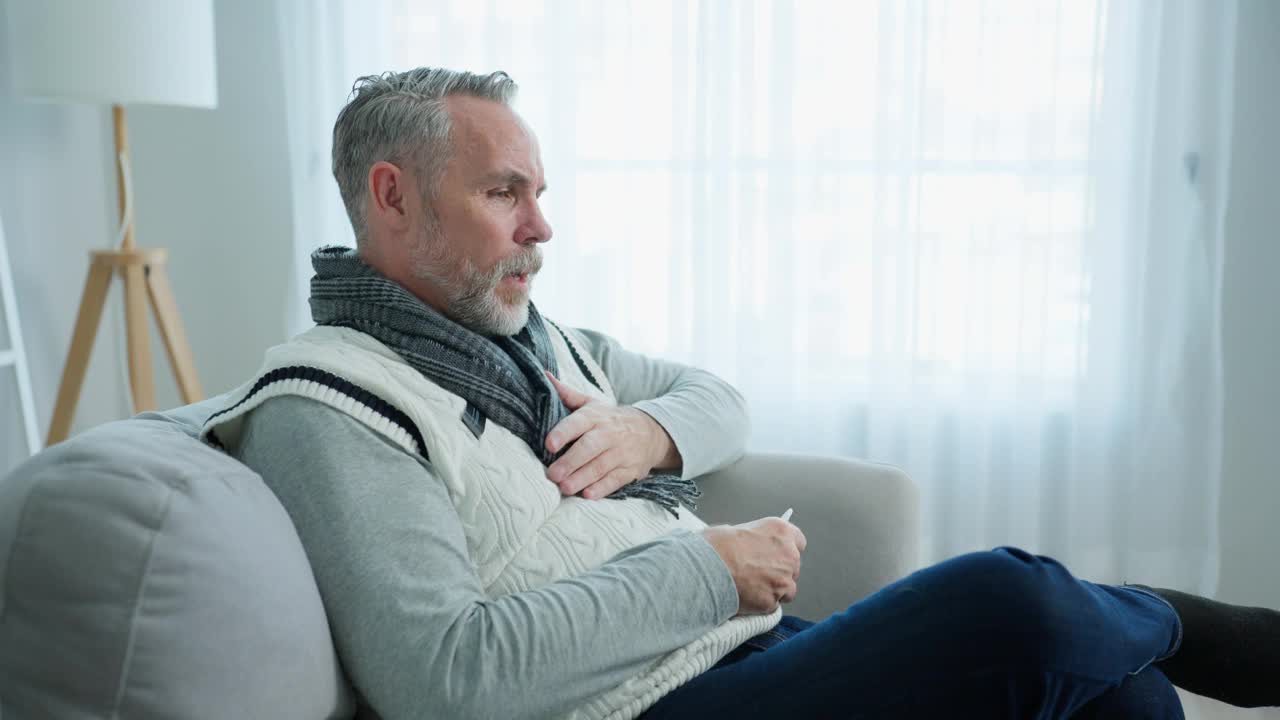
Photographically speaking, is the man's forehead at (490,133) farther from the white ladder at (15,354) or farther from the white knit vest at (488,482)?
the white ladder at (15,354)

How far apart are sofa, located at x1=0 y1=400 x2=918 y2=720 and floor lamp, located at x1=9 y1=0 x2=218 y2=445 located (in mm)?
1550

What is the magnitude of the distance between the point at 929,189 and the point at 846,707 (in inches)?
75.5

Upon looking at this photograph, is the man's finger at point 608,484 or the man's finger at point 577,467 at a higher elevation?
the man's finger at point 577,467

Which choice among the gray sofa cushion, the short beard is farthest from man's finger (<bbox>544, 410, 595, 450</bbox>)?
the gray sofa cushion

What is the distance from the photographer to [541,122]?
2.86 metres

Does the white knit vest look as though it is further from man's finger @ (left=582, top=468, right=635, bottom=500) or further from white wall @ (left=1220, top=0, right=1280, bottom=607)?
white wall @ (left=1220, top=0, right=1280, bottom=607)

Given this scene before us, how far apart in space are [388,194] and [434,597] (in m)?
0.55

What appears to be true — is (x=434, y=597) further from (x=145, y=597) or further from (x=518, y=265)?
(x=518, y=265)

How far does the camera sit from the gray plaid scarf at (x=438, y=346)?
125 centimetres

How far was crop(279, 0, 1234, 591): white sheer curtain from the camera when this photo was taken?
2615mm

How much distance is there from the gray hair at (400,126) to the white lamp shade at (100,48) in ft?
3.93

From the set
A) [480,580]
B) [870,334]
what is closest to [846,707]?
[480,580]

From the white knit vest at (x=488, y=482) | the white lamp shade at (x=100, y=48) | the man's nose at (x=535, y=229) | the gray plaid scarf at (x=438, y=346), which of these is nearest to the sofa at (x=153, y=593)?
the white knit vest at (x=488, y=482)

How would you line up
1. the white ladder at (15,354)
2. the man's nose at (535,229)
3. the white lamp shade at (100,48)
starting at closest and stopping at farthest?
1. the man's nose at (535,229)
2. the white lamp shade at (100,48)
3. the white ladder at (15,354)
